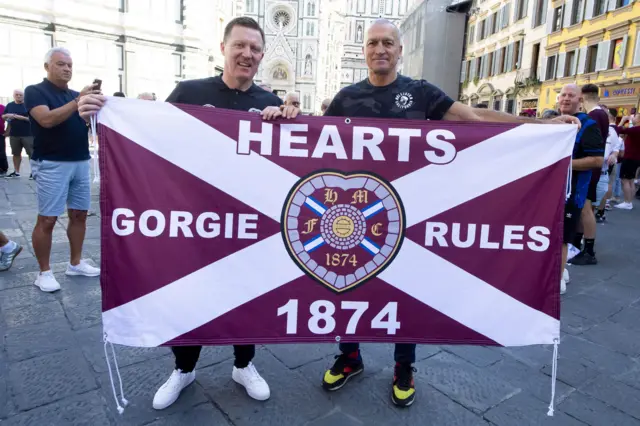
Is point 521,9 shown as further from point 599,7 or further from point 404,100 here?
point 404,100

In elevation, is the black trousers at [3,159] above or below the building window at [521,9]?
below

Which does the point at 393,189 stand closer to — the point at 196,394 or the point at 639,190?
the point at 196,394

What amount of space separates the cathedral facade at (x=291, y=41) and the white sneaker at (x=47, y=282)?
65.7m

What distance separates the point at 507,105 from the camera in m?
25.7

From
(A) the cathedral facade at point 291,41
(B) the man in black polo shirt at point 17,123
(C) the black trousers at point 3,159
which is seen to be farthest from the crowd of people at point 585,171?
(A) the cathedral facade at point 291,41

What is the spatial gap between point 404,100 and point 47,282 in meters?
3.26

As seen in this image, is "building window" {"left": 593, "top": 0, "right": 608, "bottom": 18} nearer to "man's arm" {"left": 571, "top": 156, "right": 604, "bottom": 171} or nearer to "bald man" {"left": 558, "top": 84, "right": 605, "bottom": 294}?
"bald man" {"left": 558, "top": 84, "right": 605, "bottom": 294}

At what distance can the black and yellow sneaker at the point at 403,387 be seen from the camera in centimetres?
236

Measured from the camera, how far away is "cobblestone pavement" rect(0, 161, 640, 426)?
2.25 m

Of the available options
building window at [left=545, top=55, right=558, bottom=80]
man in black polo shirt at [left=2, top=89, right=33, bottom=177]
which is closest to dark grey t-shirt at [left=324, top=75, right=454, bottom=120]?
man in black polo shirt at [left=2, top=89, right=33, bottom=177]

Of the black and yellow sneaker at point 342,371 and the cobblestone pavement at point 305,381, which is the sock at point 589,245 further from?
the black and yellow sneaker at point 342,371

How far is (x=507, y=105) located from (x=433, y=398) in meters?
26.4

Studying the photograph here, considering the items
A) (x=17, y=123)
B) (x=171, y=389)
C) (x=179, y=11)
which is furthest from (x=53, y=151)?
(x=179, y=11)

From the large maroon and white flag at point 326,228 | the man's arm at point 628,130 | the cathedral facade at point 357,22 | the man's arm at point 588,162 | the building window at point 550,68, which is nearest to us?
the large maroon and white flag at point 326,228
